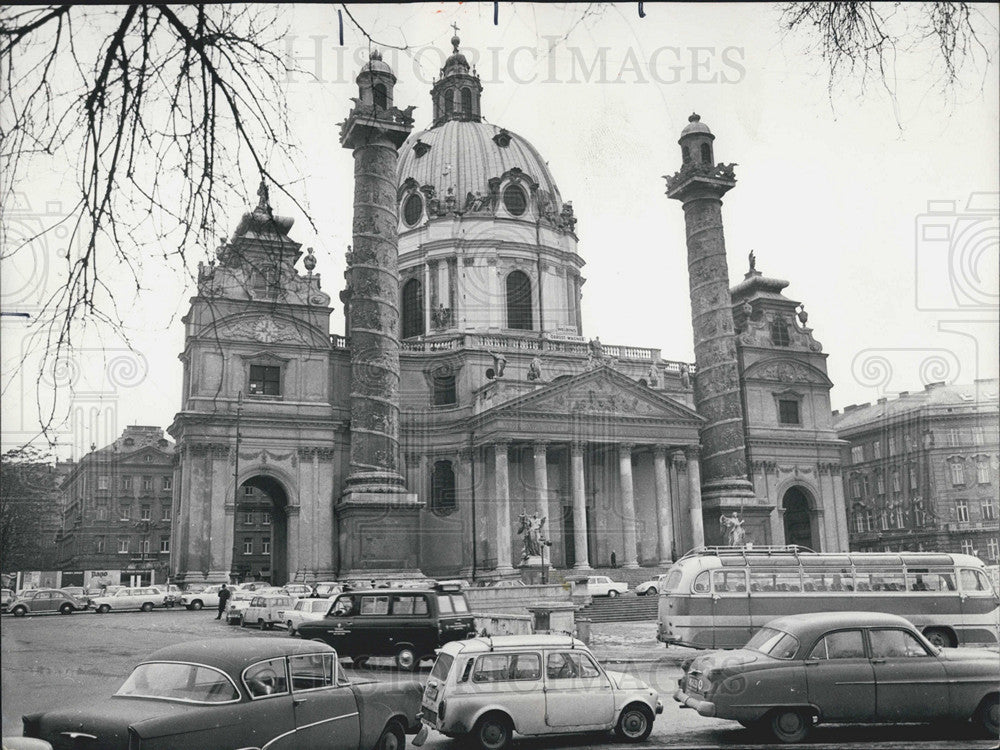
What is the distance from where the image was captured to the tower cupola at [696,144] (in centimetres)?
4578

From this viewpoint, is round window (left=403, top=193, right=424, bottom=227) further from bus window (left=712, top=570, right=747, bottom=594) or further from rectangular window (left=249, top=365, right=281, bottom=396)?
bus window (left=712, top=570, right=747, bottom=594)

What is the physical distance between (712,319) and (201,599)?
2659 cm

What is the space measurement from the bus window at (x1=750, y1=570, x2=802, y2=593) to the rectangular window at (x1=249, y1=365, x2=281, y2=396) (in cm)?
2696

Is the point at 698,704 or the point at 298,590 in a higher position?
the point at 298,590

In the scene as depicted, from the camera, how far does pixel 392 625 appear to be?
18047 mm

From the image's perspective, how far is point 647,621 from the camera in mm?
31453

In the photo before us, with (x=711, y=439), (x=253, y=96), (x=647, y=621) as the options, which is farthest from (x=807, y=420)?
(x=253, y=96)

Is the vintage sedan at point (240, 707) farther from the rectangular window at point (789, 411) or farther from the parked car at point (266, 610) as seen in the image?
the rectangular window at point (789, 411)

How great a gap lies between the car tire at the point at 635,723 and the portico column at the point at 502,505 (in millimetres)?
29554

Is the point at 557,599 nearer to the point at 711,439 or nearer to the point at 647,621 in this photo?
the point at 647,621

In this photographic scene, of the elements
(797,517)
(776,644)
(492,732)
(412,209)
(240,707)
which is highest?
(412,209)

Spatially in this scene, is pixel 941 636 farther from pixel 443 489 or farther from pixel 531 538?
pixel 443 489

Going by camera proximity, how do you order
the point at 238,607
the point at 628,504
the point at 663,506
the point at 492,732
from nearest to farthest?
the point at 492,732 < the point at 238,607 < the point at 628,504 < the point at 663,506

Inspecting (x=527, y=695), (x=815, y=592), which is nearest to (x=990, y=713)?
(x=527, y=695)
